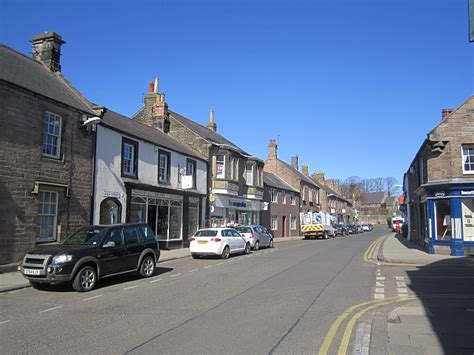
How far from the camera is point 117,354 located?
18.9 feet

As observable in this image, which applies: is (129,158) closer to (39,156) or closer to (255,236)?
(39,156)

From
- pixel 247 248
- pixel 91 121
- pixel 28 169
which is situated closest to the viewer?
pixel 28 169

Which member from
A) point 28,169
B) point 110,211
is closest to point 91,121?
point 28,169

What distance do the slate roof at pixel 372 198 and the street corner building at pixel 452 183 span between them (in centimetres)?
12497

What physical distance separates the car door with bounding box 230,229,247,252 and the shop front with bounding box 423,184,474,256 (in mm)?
9563

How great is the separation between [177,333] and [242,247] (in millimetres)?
15346

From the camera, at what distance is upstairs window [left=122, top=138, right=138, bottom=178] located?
69.1ft

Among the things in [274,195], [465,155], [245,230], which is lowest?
[245,230]

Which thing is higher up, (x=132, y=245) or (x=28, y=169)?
(x=28, y=169)

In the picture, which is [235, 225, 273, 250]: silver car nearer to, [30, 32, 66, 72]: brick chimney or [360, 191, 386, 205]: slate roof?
[30, 32, 66, 72]: brick chimney

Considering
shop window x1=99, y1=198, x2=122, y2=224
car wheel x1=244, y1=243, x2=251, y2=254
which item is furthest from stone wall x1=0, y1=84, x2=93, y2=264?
car wheel x1=244, y1=243, x2=251, y2=254

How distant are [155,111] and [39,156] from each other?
614 inches

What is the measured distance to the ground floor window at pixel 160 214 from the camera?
2178 cm

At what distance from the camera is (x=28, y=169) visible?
15.1 meters
